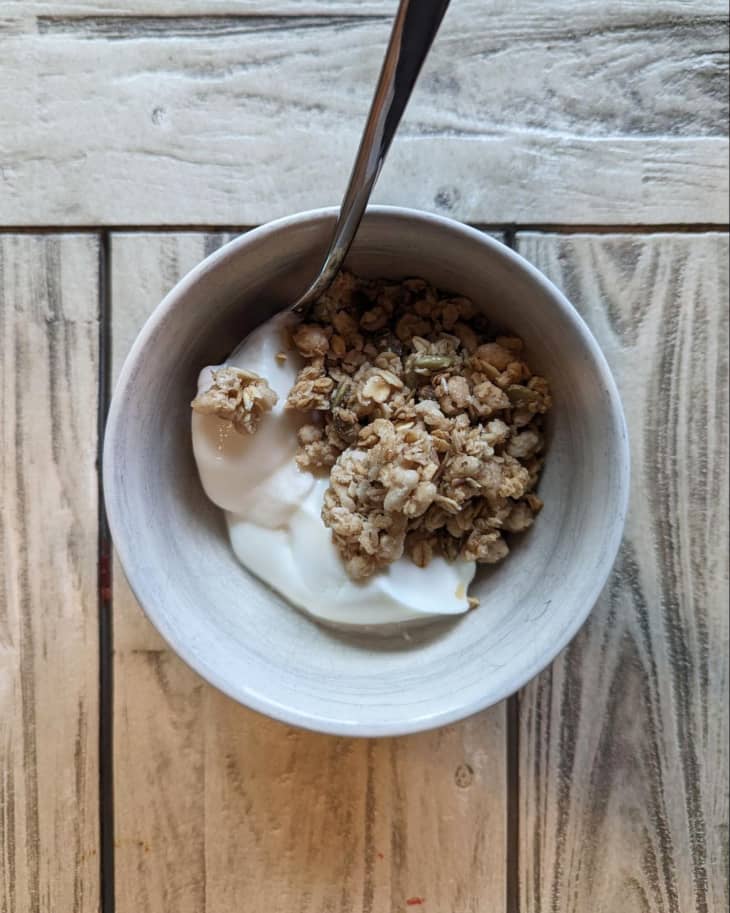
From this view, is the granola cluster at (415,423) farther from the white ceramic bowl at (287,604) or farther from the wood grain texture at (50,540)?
the wood grain texture at (50,540)

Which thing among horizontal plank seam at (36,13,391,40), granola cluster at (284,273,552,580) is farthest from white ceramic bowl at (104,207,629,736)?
horizontal plank seam at (36,13,391,40)

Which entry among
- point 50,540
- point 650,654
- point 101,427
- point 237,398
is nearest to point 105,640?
point 50,540

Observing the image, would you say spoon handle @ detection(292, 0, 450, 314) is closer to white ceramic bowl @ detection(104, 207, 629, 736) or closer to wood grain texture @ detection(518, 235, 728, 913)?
white ceramic bowl @ detection(104, 207, 629, 736)

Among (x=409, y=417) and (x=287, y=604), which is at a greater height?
(x=409, y=417)

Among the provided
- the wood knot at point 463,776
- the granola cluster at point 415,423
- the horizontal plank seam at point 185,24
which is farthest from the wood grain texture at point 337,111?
the wood knot at point 463,776

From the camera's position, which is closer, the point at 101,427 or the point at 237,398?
the point at 237,398

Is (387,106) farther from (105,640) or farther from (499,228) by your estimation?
(105,640)

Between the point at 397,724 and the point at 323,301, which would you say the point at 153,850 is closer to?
the point at 397,724

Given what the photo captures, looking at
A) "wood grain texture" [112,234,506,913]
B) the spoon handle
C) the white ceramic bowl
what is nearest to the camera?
the spoon handle
